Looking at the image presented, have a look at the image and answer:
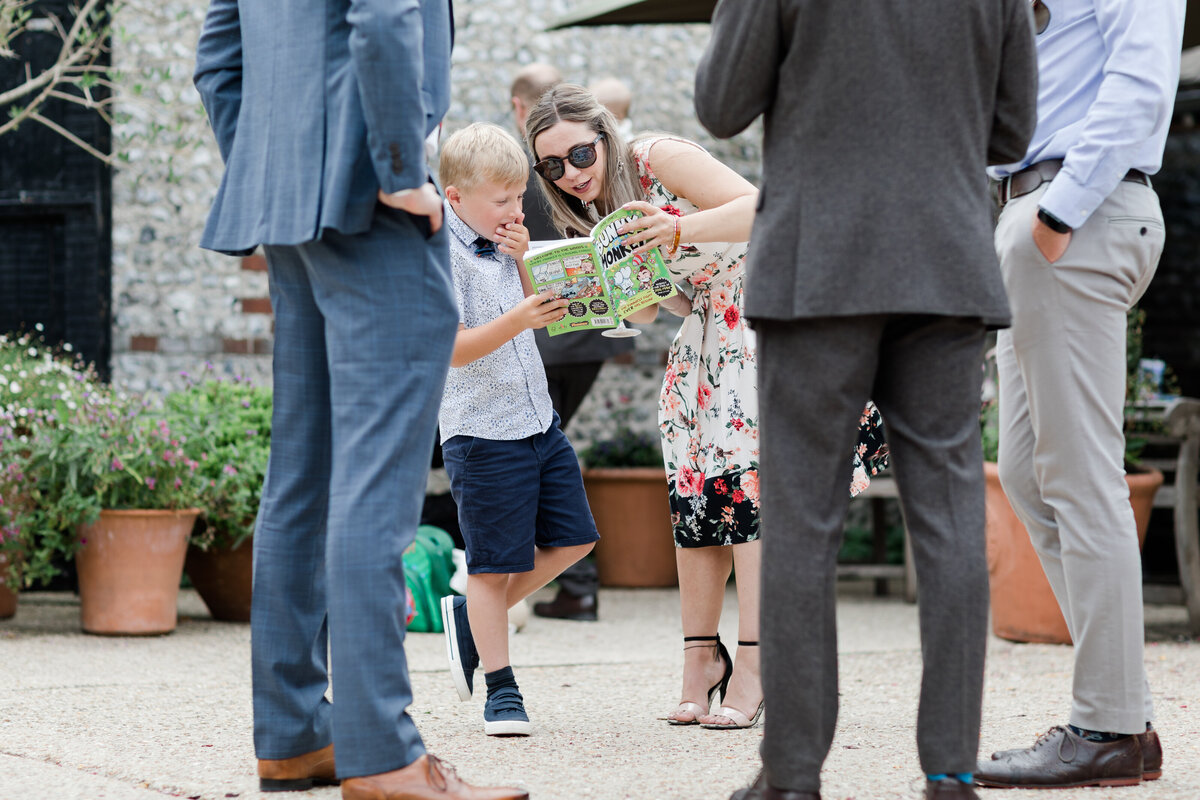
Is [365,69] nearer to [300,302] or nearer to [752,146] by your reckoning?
[300,302]

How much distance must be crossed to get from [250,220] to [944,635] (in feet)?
4.52

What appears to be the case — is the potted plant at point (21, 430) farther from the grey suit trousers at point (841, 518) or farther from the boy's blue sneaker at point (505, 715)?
the grey suit trousers at point (841, 518)

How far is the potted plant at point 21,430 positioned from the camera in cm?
435

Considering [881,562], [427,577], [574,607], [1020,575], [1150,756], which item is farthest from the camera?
[881,562]

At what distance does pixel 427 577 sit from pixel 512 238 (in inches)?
84.1

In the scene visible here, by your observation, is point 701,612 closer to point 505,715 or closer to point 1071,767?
point 505,715

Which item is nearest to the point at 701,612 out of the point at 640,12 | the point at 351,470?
the point at 351,470

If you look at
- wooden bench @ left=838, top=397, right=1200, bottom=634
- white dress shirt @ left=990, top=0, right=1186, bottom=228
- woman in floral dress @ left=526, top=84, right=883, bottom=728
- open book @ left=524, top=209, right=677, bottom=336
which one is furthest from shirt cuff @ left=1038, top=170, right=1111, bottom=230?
wooden bench @ left=838, top=397, right=1200, bottom=634

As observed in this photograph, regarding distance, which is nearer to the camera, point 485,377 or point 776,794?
point 776,794

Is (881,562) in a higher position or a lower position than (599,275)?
lower

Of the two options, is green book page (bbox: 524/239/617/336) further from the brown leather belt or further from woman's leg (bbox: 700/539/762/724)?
the brown leather belt

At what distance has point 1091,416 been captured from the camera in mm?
2406

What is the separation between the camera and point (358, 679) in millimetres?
2049

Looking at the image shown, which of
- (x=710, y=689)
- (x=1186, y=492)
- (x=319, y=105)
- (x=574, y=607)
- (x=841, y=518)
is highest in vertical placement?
(x=319, y=105)
